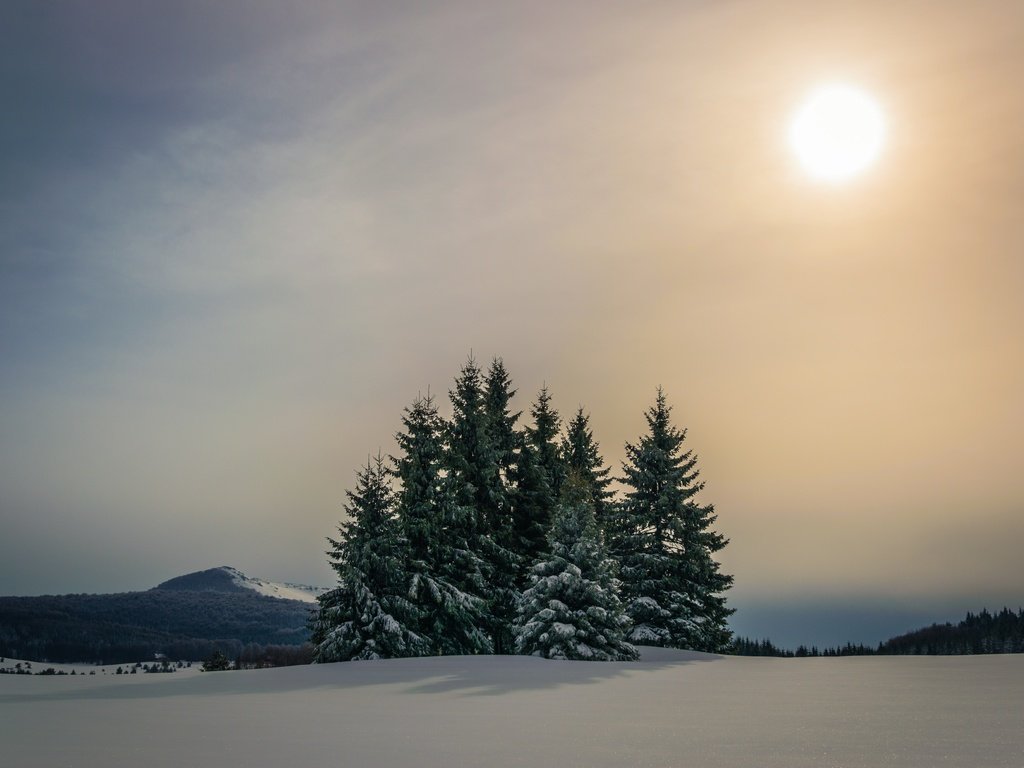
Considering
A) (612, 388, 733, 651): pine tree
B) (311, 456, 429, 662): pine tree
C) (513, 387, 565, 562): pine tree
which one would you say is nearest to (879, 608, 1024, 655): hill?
(612, 388, 733, 651): pine tree

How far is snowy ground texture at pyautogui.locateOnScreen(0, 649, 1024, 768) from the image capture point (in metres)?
6.69

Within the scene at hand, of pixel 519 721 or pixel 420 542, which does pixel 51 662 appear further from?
pixel 519 721

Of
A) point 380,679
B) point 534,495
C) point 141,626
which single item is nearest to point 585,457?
point 534,495

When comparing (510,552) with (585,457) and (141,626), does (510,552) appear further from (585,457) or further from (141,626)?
(141,626)

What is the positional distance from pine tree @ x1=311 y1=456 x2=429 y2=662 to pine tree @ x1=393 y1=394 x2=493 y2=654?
789mm

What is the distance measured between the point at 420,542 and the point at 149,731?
2476cm

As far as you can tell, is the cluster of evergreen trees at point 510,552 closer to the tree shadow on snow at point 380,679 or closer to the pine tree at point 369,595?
the pine tree at point 369,595

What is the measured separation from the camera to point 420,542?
108 ft

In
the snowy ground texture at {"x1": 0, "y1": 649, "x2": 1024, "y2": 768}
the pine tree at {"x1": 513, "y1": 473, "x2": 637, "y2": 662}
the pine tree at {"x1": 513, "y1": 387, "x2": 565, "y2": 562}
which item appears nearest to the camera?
the snowy ground texture at {"x1": 0, "y1": 649, "x2": 1024, "y2": 768}

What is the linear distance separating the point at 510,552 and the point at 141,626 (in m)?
144

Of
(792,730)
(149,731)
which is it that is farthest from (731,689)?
(149,731)

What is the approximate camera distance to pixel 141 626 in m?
149

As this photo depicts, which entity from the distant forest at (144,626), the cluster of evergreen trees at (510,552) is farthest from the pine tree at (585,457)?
the distant forest at (144,626)

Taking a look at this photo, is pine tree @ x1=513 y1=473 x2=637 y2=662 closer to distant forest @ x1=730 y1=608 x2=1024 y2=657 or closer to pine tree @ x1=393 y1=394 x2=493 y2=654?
pine tree @ x1=393 y1=394 x2=493 y2=654
